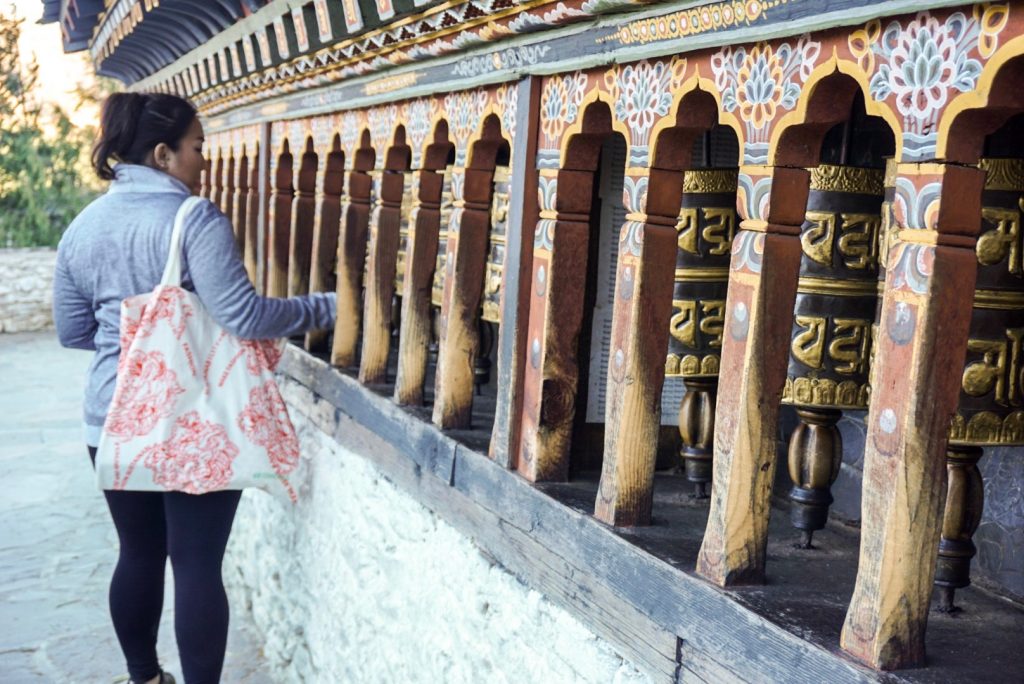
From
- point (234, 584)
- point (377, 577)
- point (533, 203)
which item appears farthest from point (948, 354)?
point (234, 584)

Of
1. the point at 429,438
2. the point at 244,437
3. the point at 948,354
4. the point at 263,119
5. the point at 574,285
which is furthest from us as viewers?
the point at 263,119

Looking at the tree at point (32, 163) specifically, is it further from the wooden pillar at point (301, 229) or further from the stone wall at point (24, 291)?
the wooden pillar at point (301, 229)

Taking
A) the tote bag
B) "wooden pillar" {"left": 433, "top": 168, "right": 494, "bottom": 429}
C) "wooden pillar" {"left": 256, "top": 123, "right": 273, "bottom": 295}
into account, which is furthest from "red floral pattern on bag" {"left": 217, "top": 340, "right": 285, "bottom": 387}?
"wooden pillar" {"left": 256, "top": 123, "right": 273, "bottom": 295}

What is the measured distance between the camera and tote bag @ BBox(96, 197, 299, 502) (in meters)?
3.07

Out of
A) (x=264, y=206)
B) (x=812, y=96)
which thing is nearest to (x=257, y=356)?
(x=264, y=206)

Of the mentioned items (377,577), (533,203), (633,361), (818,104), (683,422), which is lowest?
(377,577)

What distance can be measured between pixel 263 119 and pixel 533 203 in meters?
2.51

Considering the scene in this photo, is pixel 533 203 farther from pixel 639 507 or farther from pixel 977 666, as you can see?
pixel 977 666

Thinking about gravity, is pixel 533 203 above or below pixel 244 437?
above

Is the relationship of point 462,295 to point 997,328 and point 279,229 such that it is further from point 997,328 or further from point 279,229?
point 279,229

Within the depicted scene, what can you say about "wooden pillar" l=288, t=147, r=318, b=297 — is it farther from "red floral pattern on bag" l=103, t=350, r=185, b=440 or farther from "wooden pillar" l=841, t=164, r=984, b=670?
"wooden pillar" l=841, t=164, r=984, b=670

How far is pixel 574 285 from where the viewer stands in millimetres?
2373

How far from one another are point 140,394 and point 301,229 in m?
1.44

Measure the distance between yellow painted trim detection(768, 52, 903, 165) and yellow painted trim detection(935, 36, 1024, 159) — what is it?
7 centimetres
